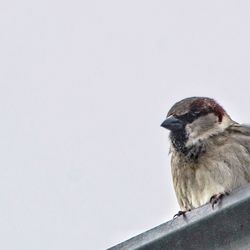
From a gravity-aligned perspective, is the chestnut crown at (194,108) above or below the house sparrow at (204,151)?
above

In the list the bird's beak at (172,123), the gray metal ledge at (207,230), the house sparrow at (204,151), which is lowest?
the gray metal ledge at (207,230)

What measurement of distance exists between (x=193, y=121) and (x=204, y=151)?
0.32m

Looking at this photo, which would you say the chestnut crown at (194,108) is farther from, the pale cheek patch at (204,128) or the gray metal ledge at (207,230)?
the gray metal ledge at (207,230)

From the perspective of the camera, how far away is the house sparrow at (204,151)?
3105mm

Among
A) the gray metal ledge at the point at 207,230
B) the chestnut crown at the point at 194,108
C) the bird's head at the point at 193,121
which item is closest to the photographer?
the gray metal ledge at the point at 207,230

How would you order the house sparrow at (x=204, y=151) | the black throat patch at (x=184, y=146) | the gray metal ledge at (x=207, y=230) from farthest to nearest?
the black throat patch at (x=184, y=146), the house sparrow at (x=204, y=151), the gray metal ledge at (x=207, y=230)

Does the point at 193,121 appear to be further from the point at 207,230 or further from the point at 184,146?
the point at 207,230

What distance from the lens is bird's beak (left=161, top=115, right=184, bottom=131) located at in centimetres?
348

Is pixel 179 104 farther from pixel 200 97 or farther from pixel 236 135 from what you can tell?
pixel 236 135

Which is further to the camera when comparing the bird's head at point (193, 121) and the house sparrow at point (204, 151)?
the bird's head at point (193, 121)

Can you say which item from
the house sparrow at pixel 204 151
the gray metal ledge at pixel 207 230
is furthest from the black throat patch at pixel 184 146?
the gray metal ledge at pixel 207 230

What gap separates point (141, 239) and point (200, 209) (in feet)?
0.57

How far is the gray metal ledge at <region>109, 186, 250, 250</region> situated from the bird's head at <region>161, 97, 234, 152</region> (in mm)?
1618

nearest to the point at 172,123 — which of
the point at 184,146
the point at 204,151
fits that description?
the point at 184,146
